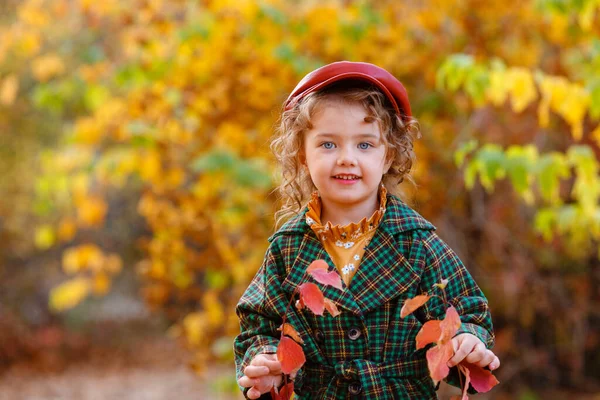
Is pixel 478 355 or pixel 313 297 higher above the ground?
pixel 313 297

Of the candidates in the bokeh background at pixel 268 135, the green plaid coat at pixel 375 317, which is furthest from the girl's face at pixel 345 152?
the bokeh background at pixel 268 135

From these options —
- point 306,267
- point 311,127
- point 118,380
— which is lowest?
point 306,267

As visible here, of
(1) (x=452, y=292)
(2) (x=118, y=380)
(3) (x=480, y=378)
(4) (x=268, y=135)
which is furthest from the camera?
(2) (x=118, y=380)

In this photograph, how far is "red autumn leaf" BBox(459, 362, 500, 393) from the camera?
170 cm

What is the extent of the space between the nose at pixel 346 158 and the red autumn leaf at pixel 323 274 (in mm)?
243

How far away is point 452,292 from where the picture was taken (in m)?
1.81

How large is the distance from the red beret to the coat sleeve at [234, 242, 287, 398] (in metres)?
0.37

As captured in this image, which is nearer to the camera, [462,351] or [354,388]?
[462,351]

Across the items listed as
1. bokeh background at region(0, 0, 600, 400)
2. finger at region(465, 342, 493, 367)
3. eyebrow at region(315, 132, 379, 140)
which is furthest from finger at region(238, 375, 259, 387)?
bokeh background at region(0, 0, 600, 400)

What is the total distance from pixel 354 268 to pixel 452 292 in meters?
0.22

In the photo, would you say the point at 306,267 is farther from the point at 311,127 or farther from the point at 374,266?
the point at 311,127

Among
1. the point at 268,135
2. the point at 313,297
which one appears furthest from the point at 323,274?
the point at 268,135

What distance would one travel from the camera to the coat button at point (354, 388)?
1775 millimetres

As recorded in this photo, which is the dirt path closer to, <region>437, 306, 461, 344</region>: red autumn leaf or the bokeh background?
the bokeh background
